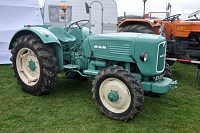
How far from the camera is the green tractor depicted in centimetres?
323

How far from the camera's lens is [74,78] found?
5.18 m

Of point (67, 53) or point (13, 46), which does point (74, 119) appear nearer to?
point (67, 53)

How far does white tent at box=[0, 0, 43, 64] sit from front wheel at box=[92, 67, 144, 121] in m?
4.57

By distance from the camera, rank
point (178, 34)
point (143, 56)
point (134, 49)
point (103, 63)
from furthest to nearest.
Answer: point (178, 34) < point (103, 63) < point (134, 49) < point (143, 56)

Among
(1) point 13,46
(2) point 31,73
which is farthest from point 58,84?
(1) point 13,46

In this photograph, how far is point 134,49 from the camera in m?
3.37

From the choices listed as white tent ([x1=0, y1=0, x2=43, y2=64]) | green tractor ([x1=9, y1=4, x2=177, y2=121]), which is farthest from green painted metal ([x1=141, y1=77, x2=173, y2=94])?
white tent ([x1=0, y1=0, x2=43, y2=64])

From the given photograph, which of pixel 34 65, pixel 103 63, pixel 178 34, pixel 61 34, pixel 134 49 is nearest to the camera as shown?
pixel 134 49

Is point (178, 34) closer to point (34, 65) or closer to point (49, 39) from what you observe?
point (49, 39)

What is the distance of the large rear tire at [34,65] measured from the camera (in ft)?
12.6

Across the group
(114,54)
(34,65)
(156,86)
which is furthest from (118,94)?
(34,65)

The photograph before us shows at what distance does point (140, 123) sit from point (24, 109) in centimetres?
181

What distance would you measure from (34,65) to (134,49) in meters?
1.88

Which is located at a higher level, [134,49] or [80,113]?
[134,49]
